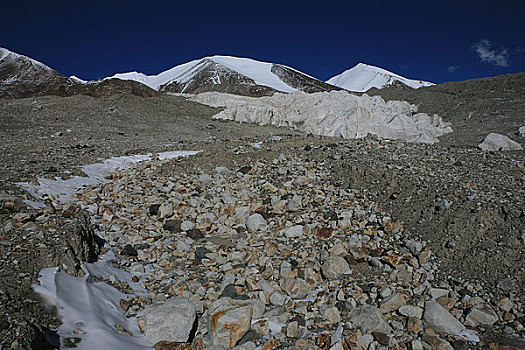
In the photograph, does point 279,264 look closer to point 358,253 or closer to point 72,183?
point 358,253

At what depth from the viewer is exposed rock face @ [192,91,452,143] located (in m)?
23.0

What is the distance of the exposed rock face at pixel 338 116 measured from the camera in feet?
75.5

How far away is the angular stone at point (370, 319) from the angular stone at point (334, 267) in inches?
29.1

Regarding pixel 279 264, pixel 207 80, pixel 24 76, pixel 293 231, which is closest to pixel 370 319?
pixel 279 264

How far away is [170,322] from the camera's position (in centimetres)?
321

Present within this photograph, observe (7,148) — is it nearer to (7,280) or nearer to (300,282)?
(7,280)

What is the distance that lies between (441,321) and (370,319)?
0.79 meters

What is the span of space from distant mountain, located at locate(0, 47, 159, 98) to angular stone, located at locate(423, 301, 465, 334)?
178 feet

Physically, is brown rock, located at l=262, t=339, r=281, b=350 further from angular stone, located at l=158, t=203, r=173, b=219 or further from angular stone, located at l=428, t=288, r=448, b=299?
angular stone, located at l=158, t=203, r=173, b=219

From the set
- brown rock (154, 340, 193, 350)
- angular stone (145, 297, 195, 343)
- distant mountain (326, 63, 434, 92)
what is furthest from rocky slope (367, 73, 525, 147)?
distant mountain (326, 63, 434, 92)

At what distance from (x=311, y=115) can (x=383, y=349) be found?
87.1ft

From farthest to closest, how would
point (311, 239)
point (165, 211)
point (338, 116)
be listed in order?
point (338, 116), point (165, 211), point (311, 239)

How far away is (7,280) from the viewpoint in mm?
2877

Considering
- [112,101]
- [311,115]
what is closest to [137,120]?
[112,101]
